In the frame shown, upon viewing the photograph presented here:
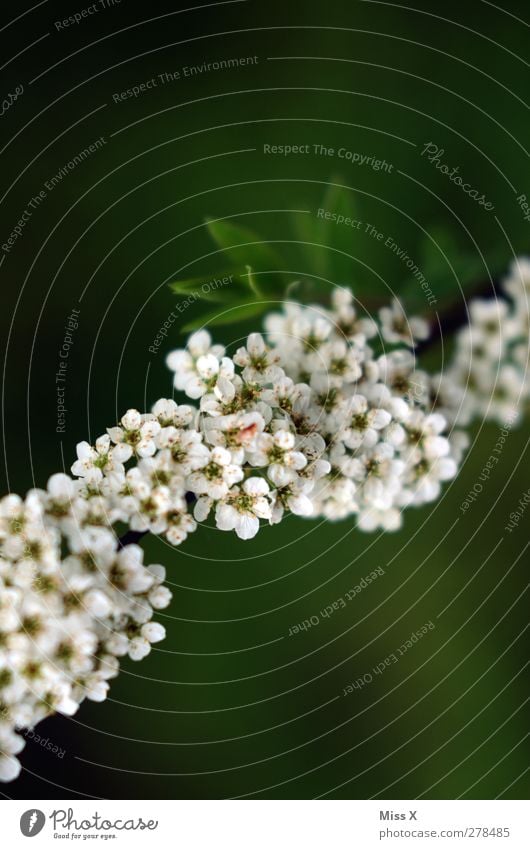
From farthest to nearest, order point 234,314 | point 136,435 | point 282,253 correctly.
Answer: point 282,253, point 234,314, point 136,435

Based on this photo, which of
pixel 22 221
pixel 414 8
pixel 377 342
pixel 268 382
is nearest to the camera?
pixel 268 382

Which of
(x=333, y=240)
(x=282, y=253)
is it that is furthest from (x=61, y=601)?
(x=282, y=253)

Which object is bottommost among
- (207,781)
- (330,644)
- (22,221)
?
(207,781)

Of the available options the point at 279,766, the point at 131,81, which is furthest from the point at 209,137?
the point at 279,766

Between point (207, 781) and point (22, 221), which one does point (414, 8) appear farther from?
point (207, 781)

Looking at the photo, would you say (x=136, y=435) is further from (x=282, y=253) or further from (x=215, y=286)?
(x=282, y=253)
